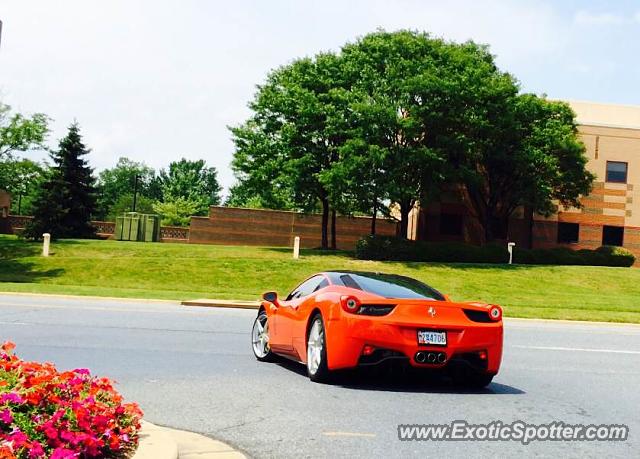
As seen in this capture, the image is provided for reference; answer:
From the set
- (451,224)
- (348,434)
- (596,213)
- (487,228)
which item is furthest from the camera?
(451,224)

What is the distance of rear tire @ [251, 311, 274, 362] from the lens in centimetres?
1096

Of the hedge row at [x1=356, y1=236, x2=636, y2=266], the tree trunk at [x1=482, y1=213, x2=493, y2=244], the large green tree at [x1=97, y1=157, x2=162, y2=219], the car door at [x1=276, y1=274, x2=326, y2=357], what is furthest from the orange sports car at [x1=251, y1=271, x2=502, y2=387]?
the large green tree at [x1=97, y1=157, x2=162, y2=219]

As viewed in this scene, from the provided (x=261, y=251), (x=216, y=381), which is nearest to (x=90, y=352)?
(x=216, y=381)

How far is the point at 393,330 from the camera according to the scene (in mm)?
8352

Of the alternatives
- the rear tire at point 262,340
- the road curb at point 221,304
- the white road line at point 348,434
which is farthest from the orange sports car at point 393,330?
the road curb at point 221,304

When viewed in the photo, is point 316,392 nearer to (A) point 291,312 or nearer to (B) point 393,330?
(B) point 393,330

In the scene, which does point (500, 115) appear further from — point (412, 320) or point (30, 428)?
point (30, 428)

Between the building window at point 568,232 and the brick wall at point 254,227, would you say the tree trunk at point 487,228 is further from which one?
the brick wall at point 254,227

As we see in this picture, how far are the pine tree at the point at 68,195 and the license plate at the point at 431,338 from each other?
45.0 meters

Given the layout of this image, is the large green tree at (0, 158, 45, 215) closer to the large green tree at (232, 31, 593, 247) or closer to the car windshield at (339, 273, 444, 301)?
the large green tree at (232, 31, 593, 247)

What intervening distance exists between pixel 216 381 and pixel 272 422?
236 cm

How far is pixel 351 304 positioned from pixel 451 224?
47.3 meters

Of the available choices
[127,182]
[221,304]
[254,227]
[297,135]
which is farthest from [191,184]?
[221,304]

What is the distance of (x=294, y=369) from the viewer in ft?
33.9
